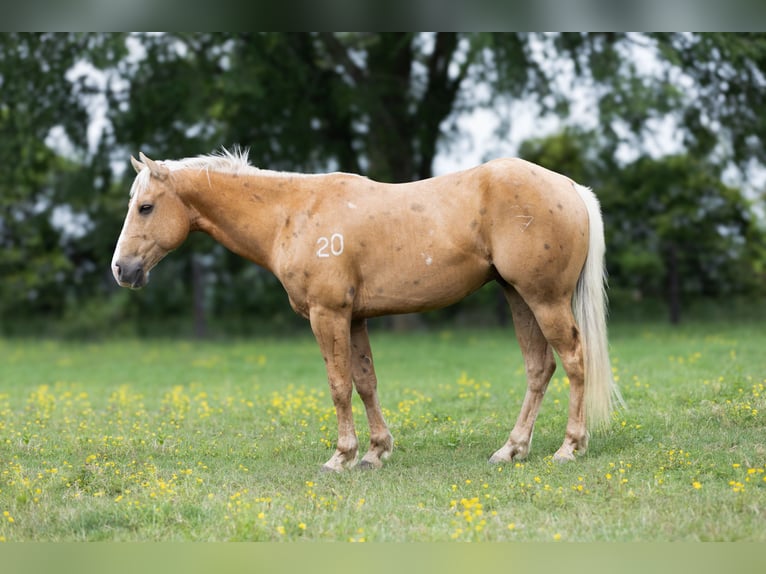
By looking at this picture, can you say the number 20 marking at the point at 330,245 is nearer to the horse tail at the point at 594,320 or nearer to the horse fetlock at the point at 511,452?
the horse tail at the point at 594,320

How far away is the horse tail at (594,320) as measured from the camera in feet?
21.7

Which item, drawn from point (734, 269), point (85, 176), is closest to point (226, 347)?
point (85, 176)

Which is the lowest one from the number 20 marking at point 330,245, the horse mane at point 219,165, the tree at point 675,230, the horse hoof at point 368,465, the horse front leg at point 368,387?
the horse hoof at point 368,465

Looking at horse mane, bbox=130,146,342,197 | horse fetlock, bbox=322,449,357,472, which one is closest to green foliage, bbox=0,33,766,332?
horse mane, bbox=130,146,342,197

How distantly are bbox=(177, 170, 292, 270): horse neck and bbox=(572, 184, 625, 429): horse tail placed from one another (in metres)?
2.51

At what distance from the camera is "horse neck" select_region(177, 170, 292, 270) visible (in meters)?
6.90

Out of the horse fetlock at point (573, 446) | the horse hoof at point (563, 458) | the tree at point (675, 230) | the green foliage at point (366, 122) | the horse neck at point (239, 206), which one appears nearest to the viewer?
the horse hoof at point (563, 458)

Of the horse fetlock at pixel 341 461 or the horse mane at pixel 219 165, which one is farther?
the horse mane at pixel 219 165

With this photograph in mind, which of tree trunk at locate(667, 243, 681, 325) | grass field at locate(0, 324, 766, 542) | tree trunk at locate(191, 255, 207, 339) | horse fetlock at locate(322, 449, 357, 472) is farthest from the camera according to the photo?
tree trunk at locate(191, 255, 207, 339)

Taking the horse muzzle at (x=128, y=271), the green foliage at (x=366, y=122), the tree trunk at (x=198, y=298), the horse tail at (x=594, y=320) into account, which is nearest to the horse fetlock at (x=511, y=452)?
the horse tail at (x=594, y=320)

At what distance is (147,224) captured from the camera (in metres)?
6.73

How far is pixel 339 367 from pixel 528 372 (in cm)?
159

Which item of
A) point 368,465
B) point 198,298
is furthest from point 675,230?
point 368,465

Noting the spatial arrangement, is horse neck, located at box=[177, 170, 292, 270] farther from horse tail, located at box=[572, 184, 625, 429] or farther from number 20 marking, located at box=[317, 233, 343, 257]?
horse tail, located at box=[572, 184, 625, 429]
